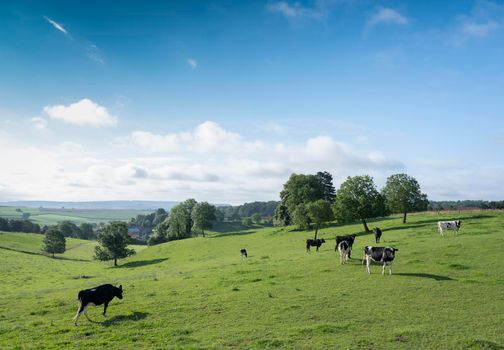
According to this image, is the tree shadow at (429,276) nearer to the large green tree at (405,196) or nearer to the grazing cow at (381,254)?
the grazing cow at (381,254)

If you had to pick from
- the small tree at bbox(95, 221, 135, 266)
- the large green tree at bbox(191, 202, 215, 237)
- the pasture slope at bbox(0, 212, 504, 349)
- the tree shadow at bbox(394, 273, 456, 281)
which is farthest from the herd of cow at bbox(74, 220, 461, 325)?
the large green tree at bbox(191, 202, 215, 237)

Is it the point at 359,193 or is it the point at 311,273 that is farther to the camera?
the point at 359,193

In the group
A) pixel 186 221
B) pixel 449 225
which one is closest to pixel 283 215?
pixel 186 221

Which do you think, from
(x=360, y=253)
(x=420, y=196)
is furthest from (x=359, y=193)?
(x=360, y=253)

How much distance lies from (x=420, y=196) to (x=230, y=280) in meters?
37.5

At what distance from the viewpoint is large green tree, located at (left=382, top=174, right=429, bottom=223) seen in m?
53.5

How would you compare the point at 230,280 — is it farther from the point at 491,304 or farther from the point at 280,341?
the point at 491,304

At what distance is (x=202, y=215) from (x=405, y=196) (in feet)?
167

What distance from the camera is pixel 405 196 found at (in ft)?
175

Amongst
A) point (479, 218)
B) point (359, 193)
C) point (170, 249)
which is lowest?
point (170, 249)

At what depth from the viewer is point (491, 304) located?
18156 millimetres

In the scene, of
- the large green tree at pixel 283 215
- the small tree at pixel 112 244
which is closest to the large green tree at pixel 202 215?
the large green tree at pixel 283 215

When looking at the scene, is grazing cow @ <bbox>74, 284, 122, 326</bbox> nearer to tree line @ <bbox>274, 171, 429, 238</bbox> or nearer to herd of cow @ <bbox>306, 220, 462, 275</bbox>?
herd of cow @ <bbox>306, 220, 462, 275</bbox>

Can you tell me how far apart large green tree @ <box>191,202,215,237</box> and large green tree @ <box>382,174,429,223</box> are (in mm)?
47825
